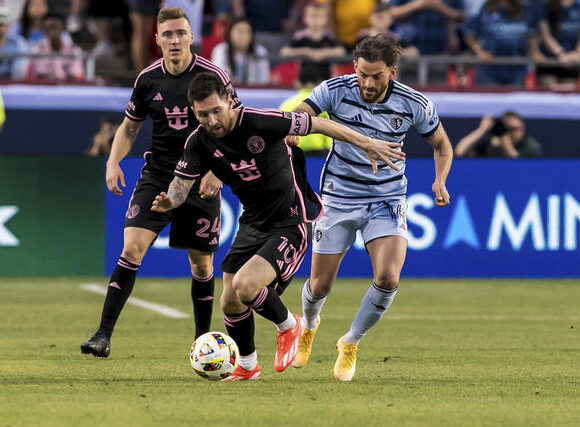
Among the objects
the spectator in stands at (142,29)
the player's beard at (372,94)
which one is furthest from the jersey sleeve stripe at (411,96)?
the spectator in stands at (142,29)

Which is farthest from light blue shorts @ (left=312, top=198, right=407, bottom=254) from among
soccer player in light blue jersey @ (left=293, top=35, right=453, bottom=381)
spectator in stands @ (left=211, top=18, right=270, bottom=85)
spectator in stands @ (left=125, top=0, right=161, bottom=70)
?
spectator in stands @ (left=125, top=0, right=161, bottom=70)

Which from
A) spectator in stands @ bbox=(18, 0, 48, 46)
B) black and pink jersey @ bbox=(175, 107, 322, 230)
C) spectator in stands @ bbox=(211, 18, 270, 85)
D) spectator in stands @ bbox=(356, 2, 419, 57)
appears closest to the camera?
black and pink jersey @ bbox=(175, 107, 322, 230)

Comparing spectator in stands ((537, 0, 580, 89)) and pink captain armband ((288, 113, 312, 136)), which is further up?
pink captain armband ((288, 113, 312, 136))

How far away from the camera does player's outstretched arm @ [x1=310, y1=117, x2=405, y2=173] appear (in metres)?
7.27

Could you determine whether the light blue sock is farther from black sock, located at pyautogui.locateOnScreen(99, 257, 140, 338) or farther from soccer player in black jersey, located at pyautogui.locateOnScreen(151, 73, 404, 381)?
black sock, located at pyautogui.locateOnScreen(99, 257, 140, 338)

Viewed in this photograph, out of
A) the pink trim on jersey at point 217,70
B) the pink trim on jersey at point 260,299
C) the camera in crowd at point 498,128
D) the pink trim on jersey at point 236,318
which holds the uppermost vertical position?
the pink trim on jersey at point 217,70

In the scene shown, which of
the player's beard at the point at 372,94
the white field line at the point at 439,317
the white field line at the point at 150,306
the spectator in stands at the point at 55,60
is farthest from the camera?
the spectator in stands at the point at 55,60

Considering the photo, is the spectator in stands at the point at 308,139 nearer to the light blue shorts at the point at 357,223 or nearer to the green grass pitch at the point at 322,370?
the green grass pitch at the point at 322,370

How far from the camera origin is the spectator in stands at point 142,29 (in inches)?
653

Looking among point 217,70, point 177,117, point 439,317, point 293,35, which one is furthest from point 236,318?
point 293,35

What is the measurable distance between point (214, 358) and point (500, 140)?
9453mm

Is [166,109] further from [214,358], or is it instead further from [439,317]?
[439,317]

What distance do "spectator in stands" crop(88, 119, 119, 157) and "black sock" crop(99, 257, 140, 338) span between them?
265 inches

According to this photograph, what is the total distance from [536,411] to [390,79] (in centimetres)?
252
